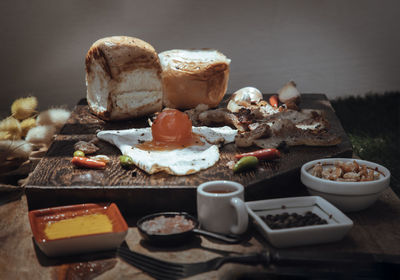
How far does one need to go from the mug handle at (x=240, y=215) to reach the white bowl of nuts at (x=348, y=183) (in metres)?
0.49

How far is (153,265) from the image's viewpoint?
1.86m

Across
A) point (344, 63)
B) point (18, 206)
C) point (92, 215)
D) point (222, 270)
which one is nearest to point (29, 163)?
point (18, 206)

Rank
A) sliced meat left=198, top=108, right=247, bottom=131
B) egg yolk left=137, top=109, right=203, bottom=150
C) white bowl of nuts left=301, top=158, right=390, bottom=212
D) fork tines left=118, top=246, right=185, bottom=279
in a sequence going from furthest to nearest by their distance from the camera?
sliced meat left=198, top=108, right=247, bottom=131 → egg yolk left=137, top=109, right=203, bottom=150 → white bowl of nuts left=301, top=158, right=390, bottom=212 → fork tines left=118, top=246, right=185, bottom=279

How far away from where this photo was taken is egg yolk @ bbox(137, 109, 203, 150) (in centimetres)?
289

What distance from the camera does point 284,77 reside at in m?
5.46

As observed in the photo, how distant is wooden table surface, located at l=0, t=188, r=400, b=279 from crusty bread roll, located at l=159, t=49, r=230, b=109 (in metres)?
1.75

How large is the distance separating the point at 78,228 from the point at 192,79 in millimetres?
1958

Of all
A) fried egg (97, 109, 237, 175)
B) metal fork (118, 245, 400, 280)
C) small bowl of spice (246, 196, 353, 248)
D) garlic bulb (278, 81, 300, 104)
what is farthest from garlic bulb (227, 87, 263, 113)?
metal fork (118, 245, 400, 280)

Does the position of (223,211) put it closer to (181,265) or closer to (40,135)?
(181,265)

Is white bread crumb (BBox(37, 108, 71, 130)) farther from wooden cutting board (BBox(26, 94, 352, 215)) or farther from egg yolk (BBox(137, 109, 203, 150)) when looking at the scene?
egg yolk (BBox(137, 109, 203, 150))

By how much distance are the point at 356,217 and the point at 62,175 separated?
1.55 meters

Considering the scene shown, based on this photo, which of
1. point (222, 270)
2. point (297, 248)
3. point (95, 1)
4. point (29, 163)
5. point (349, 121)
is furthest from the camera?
Result: point (95, 1)

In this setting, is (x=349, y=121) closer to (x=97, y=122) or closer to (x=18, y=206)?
(x=97, y=122)

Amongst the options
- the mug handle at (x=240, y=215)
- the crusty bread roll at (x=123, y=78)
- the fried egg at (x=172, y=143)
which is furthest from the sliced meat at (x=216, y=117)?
the mug handle at (x=240, y=215)
